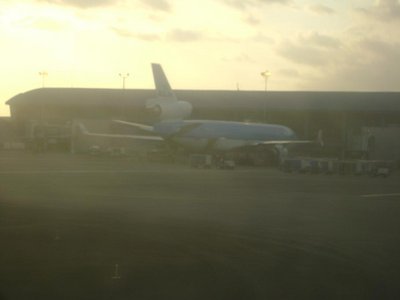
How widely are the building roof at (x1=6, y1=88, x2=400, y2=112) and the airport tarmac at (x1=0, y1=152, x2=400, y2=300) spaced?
7392 centimetres

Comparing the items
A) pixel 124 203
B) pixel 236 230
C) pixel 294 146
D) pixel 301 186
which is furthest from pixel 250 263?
pixel 294 146

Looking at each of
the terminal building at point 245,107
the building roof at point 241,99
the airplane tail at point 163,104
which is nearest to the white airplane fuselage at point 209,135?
the airplane tail at point 163,104

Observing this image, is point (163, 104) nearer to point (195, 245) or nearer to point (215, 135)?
point (215, 135)

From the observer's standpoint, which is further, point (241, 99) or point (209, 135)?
point (241, 99)

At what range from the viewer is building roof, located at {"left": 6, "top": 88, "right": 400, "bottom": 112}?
343 ft

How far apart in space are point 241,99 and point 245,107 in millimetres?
2069

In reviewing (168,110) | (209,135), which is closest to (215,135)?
(209,135)

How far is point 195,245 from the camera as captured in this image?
54.3 ft

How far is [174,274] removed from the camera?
1316cm

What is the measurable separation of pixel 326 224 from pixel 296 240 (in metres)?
3.96

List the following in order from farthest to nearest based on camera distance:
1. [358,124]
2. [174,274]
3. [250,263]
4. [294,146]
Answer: [358,124] < [294,146] < [250,263] < [174,274]

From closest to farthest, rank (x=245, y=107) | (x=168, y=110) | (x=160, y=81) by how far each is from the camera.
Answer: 1. (x=168, y=110)
2. (x=160, y=81)
3. (x=245, y=107)

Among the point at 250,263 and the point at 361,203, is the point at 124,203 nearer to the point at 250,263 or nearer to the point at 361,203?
the point at 361,203

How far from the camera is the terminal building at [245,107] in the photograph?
344ft
